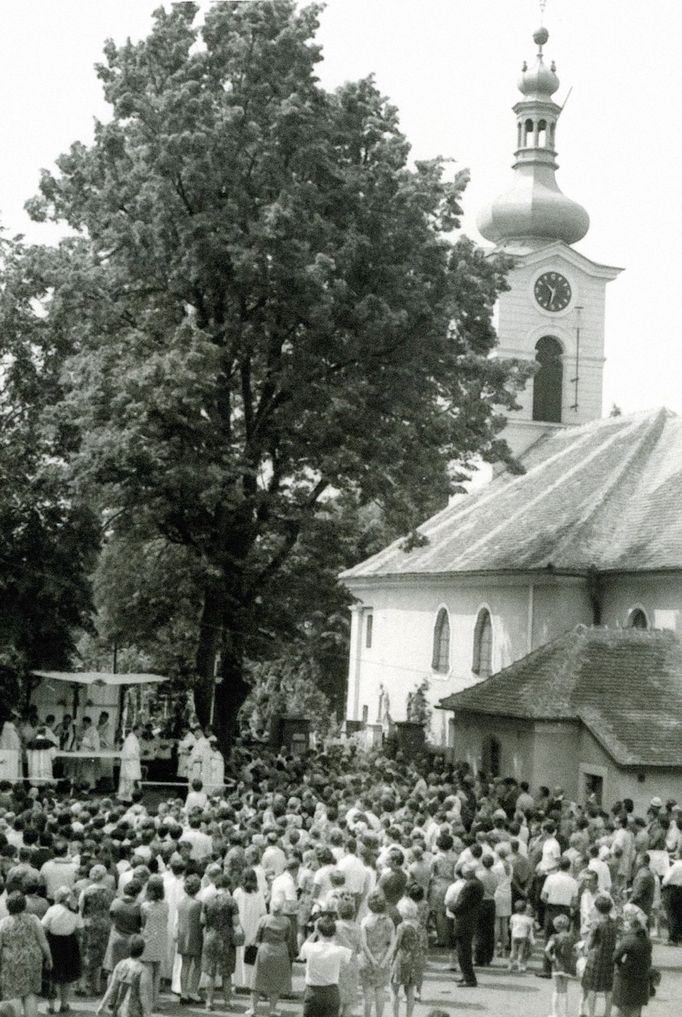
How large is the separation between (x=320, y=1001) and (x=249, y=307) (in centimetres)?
2097

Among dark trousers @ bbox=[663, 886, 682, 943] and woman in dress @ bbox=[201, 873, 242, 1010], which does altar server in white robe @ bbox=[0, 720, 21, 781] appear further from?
dark trousers @ bbox=[663, 886, 682, 943]

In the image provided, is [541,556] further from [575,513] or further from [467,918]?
[467,918]

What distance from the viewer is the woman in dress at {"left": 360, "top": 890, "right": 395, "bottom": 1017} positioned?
14.6 m

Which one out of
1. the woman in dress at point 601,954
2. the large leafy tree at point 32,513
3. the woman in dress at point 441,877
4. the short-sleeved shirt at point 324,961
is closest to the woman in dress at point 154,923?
the short-sleeved shirt at point 324,961

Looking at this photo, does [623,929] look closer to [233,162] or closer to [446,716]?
[233,162]

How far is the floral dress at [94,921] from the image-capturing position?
15.3 m

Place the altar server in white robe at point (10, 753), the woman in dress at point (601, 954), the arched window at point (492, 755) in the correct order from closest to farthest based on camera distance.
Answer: the woman in dress at point (601, 954) < the altar server in white robe at point (10, 753) < the arched window at point (492, 755)

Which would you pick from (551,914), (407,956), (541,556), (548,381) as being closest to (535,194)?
(548,381)

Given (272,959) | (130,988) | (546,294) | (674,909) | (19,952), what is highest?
(546,294)

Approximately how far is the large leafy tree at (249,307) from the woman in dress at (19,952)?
15.9 m

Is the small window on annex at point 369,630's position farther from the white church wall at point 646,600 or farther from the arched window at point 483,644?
the white church wall at point 646,600

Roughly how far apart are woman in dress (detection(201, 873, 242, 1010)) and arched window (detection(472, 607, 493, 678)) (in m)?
24.1

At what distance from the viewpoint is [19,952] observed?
44.7 feet

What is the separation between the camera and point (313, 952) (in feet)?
42.3
